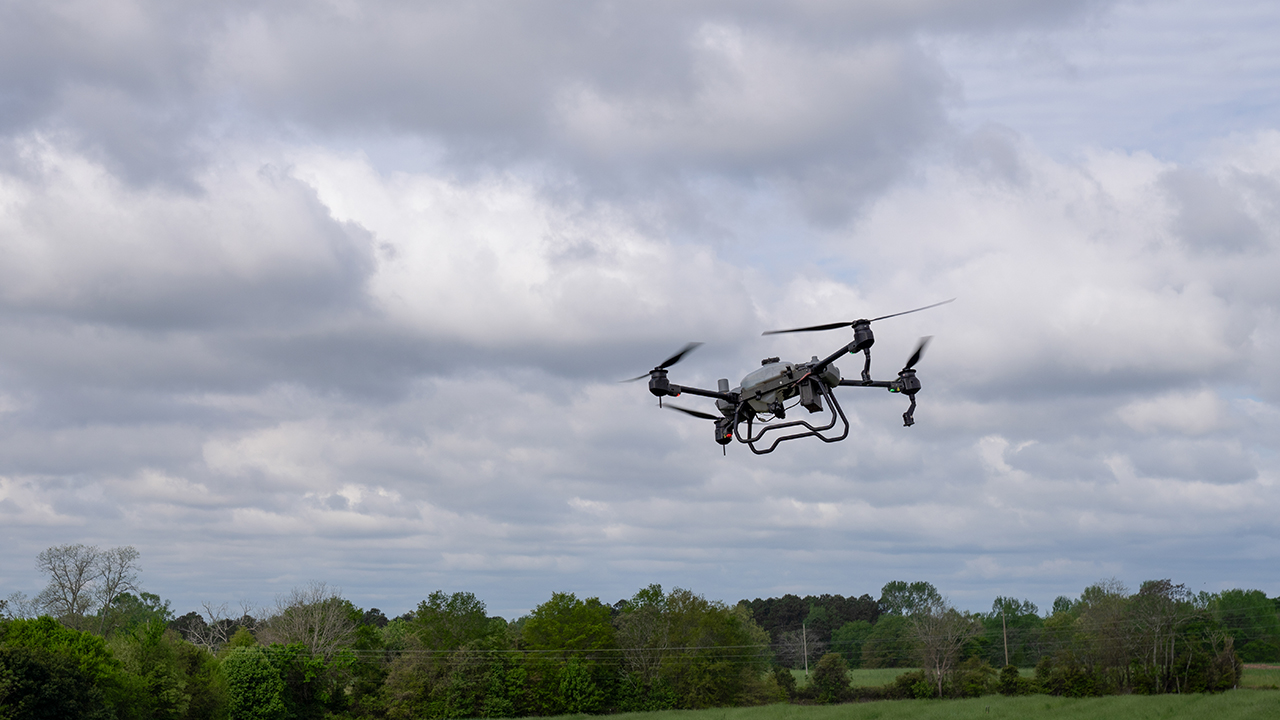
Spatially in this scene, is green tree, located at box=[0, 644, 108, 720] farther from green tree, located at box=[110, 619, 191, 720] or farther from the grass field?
the grass field

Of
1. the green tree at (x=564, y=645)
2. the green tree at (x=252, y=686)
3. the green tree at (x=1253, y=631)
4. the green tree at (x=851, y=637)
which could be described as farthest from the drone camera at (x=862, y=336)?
the green tree at (x=851, y=637)

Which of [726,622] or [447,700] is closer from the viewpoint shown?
[447,700]

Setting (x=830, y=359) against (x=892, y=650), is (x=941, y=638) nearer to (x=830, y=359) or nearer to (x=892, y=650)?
(x=892, y=650)

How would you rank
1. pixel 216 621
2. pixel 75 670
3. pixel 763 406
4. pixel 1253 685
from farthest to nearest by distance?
pixel 216 621
pixel 1253 685
pixel 75 670
pixel 763 406

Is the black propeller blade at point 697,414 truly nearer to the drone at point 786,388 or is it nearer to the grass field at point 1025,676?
the drone at point 786,388

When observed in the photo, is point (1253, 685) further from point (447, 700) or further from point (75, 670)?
point (75, 670)

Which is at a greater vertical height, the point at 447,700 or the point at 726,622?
the point at 726,622

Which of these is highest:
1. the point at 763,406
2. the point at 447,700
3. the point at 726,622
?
the point at 763,406

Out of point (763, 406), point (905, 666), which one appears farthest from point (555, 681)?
point (763, 406)
